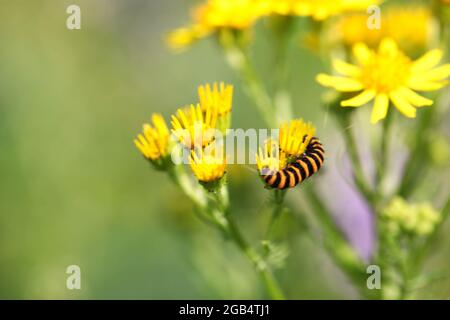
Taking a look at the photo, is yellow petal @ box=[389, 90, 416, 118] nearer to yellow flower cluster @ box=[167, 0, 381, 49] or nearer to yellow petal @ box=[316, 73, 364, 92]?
yellow petal @ box=[316, 73, 364, 92]

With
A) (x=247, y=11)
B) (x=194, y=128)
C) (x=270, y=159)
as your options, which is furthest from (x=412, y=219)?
(x=247, y=11)

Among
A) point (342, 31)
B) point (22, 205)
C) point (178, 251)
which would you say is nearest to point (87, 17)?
point (22, 205)

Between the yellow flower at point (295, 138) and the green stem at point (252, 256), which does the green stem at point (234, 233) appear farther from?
the yellow flower at point (295, 138)

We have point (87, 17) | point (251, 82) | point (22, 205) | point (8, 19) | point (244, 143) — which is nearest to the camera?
point (244, 143)

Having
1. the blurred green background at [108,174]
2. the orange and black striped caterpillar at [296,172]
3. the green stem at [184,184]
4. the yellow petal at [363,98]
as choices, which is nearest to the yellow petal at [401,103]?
the yellow petal at [363,98]

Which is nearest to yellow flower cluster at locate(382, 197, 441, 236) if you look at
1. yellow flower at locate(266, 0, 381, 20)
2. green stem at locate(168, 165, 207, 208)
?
green stem at locate(168, 165, 207, 208)

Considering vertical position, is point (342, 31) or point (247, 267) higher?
point (342, 31)
